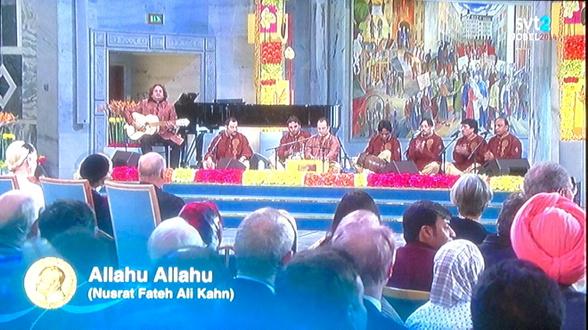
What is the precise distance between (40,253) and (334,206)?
3.73ft

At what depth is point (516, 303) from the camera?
2367 mm

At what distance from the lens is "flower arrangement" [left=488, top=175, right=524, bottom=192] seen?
3.42 metres

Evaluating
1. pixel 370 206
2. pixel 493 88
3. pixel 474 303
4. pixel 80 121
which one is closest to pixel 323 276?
pixel 370 206

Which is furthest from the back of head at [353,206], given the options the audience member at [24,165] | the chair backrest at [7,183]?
the chair backrest at [7,183]

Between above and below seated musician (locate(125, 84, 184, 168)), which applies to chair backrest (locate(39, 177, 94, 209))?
below

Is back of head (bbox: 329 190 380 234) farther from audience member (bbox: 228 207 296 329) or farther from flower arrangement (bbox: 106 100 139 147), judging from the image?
flower arrangement (bbox: 106 100 139 147)

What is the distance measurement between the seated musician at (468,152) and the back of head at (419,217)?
1.97ft

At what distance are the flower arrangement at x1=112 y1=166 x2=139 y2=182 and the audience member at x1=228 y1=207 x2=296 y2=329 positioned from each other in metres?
0.49

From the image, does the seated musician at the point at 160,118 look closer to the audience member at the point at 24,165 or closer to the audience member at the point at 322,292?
the audience member at the point at 24,165

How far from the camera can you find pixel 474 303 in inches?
95.3

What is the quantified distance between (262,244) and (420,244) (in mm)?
588

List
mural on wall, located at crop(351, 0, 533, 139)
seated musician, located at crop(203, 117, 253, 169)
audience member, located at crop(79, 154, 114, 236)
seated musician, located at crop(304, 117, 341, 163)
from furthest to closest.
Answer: mural on wall, located at crop(351, 0, 533, 139)
seated musician, located at crop(304, 117, 341, 163)
seated musician, located at crop(203, 117, 253, 169)
audience member, located at crop(79, 154, 114, 236)

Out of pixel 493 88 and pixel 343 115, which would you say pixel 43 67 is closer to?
pixel 343 115

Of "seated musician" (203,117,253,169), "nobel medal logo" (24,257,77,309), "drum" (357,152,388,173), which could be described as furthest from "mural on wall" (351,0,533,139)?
"nobel medal logo" (24,257,77,309)
